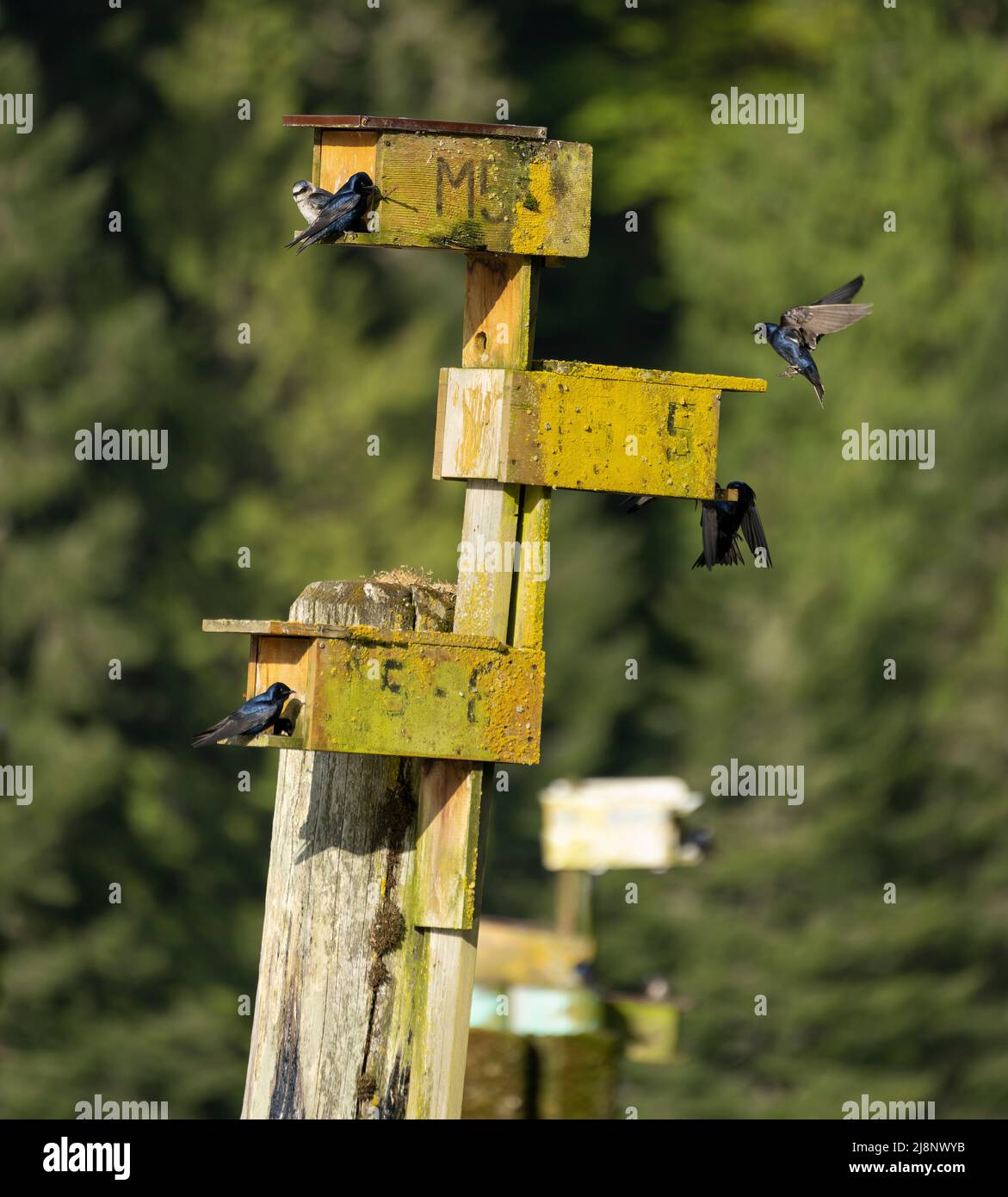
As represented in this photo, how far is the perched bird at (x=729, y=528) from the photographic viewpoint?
23.0 ft

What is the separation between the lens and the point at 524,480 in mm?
6043

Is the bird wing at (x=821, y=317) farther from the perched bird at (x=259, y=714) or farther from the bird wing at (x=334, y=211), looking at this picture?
the perched bird at (x=259, y=714)

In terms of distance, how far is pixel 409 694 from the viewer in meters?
5.85

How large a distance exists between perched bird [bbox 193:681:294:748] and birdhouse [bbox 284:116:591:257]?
3.58ft

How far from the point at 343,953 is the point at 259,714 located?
59 centimetres

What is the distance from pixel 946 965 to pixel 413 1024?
870 inches

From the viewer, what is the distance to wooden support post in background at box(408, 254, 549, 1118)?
18.9 ft

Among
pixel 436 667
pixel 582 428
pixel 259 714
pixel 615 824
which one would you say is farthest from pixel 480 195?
pixel 615 824

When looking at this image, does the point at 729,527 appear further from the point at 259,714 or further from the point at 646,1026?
the point at 646,1026

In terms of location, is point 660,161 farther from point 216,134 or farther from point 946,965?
point 946,965

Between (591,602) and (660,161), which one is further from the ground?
(660,161)

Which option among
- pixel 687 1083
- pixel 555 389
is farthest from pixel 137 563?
pixel 555 389

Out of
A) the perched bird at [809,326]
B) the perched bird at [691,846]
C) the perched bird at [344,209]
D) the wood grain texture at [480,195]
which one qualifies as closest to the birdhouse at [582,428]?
the wood grain texture at [480,195]

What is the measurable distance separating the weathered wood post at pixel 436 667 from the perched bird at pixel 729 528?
2.42ft
